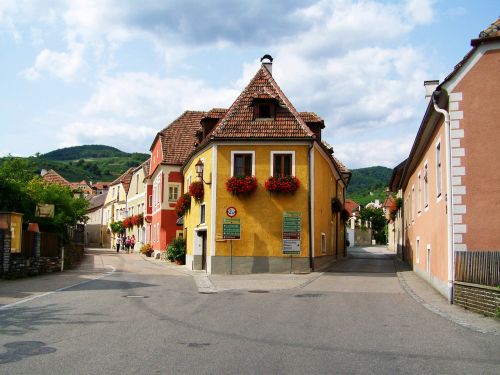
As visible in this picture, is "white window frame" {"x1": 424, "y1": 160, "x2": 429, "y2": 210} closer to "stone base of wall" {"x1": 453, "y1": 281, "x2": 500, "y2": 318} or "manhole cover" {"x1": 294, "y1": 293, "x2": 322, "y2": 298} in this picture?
"manhole cover" {"x1": 294, "y1": 293, "x2": 322, "y2": 298}

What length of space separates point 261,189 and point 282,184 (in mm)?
1016

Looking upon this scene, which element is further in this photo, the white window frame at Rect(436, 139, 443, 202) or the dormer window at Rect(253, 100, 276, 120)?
the dormer window at Rect(253, 100, 276, 120)

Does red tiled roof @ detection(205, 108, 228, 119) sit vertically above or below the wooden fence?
above

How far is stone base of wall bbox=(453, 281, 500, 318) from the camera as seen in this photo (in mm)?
12688

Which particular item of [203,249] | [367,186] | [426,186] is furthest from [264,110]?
[367,186]

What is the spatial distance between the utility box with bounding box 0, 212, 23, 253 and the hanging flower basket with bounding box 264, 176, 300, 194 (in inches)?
419

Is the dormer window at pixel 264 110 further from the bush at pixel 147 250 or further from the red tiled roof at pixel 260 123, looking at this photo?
the bush at pixel 147 250

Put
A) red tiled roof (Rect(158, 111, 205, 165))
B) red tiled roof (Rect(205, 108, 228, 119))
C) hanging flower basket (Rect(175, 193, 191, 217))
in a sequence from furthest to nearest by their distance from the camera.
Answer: red tiled roof (Rect(158, 111, 205, 165)), hanging flower basket (Rect(175, 193, 191, 217)), red tiled roof (Rect(205, 108, 228, 119))

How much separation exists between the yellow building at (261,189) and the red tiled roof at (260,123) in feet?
0.15

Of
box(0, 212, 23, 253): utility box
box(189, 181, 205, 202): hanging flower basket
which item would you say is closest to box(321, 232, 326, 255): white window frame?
box(189, 181, 205, 202): hanging flower basket

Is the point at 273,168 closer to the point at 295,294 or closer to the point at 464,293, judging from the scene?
the point at 295,294

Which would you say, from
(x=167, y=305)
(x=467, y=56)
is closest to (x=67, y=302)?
(x=167, y=305)

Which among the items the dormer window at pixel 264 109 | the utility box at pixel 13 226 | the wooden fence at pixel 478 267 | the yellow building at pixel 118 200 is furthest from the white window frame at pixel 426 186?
the yellow building at pixel 118 200

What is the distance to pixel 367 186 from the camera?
610 feet
